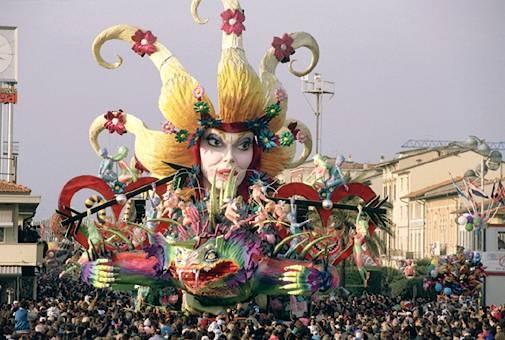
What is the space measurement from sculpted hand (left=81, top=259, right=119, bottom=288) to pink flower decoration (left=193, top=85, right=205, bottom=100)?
6.56 metres

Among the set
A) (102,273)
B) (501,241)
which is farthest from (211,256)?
(501,241)

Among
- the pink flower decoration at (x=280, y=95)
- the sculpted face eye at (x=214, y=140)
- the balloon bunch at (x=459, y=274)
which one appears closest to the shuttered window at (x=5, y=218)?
the sculpted face eye at (x=214, y=140)

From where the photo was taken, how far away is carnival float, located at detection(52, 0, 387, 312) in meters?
A: 52.1

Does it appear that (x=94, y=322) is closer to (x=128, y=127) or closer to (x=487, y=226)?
(x=128, y=127)

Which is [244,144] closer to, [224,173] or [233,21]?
[224,173]

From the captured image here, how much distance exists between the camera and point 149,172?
60.5 metres

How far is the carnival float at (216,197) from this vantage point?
171ft

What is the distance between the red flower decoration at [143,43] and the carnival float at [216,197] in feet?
0.16

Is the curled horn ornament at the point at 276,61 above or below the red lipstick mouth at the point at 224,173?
above

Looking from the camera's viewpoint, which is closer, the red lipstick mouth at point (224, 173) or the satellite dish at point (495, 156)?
the red lipstick mouth at point (224, 173)

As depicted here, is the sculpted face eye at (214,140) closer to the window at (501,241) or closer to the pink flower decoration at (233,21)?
the pink flower decoration at (233,21)

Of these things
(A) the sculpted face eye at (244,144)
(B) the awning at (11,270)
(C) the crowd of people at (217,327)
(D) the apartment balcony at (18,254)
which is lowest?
(C) the crowd of people at (217,327)

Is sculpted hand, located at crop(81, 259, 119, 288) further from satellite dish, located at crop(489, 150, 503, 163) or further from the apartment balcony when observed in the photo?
satellite dish, located at crop(489, 150, 503, 163)

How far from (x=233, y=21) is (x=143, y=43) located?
3.68 meters
